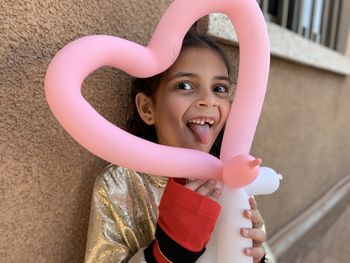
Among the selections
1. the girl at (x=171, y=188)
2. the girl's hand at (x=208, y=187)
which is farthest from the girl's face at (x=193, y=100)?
the girl's hand at (x=208, y=187)

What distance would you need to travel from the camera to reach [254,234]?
814 millimetres

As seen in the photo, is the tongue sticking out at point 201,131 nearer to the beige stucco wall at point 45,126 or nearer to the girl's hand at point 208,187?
the girl's hand at point 208,187

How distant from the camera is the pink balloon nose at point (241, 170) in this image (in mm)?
707

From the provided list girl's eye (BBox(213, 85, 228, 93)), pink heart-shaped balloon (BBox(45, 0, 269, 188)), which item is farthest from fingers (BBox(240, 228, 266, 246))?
girl's eye (BBox(213, 85, 228, 93))

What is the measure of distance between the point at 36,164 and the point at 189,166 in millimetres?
353

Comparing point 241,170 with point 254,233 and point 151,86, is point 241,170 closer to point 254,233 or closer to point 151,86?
point 254,233

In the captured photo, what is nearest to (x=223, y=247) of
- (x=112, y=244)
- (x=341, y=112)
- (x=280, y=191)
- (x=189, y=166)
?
(x=189, y=166)

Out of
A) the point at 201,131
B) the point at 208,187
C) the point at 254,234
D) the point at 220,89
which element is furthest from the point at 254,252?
the point at 220,89

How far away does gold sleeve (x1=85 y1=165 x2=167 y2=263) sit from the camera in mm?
927

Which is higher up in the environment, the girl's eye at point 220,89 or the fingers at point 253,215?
the girl's eye at point 220,89

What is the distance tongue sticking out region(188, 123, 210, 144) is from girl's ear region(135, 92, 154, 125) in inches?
5.9

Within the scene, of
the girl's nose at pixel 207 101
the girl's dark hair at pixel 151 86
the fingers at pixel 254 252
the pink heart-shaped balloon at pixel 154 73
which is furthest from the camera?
the girl's dark hair at pixel 151 86

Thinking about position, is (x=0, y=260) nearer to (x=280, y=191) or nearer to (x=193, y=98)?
(x=193, y=98)

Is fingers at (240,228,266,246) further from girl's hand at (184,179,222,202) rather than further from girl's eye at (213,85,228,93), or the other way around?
girl's eye at (213,85,228,93)
